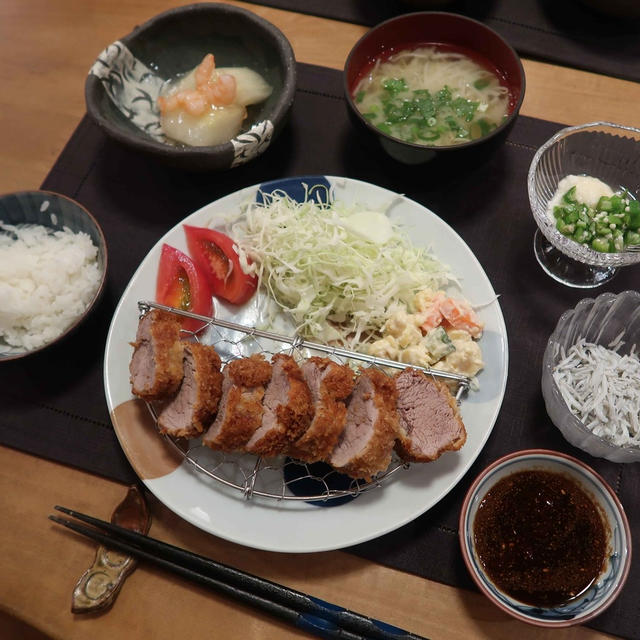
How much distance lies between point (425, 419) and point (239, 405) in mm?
747

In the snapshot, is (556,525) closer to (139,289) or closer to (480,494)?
(480,494)

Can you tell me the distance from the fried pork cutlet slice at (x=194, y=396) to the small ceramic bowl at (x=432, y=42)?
1317 mm

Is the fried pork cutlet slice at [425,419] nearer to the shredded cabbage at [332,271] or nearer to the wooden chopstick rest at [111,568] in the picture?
the shredded cabbage at [332,271]

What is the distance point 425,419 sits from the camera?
2236 mm

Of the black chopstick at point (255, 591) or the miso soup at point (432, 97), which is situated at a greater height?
the miso soup at point (432, 97)

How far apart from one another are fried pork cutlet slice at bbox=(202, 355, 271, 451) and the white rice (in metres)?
0.89

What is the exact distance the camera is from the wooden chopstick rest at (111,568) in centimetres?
227

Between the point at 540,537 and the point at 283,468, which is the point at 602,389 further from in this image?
the point at 283,468

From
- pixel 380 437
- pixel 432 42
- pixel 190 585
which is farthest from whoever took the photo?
pixel 432 42

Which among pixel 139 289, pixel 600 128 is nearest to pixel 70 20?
pixel 139 289

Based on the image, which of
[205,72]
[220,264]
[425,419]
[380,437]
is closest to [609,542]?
[425,419]

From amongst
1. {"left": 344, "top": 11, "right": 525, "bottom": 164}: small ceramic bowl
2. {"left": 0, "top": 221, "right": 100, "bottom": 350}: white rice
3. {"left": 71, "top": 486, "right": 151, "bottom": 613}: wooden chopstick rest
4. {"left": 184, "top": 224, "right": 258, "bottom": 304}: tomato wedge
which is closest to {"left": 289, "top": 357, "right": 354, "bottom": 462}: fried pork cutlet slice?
{"left": 184, "top": 224, "right": 258, "bottom": 304}: tomato wedge

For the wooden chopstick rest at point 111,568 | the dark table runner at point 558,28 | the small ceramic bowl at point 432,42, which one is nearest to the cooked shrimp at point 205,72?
the small ceramic bowl at point 432,42

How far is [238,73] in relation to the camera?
3.09 m
